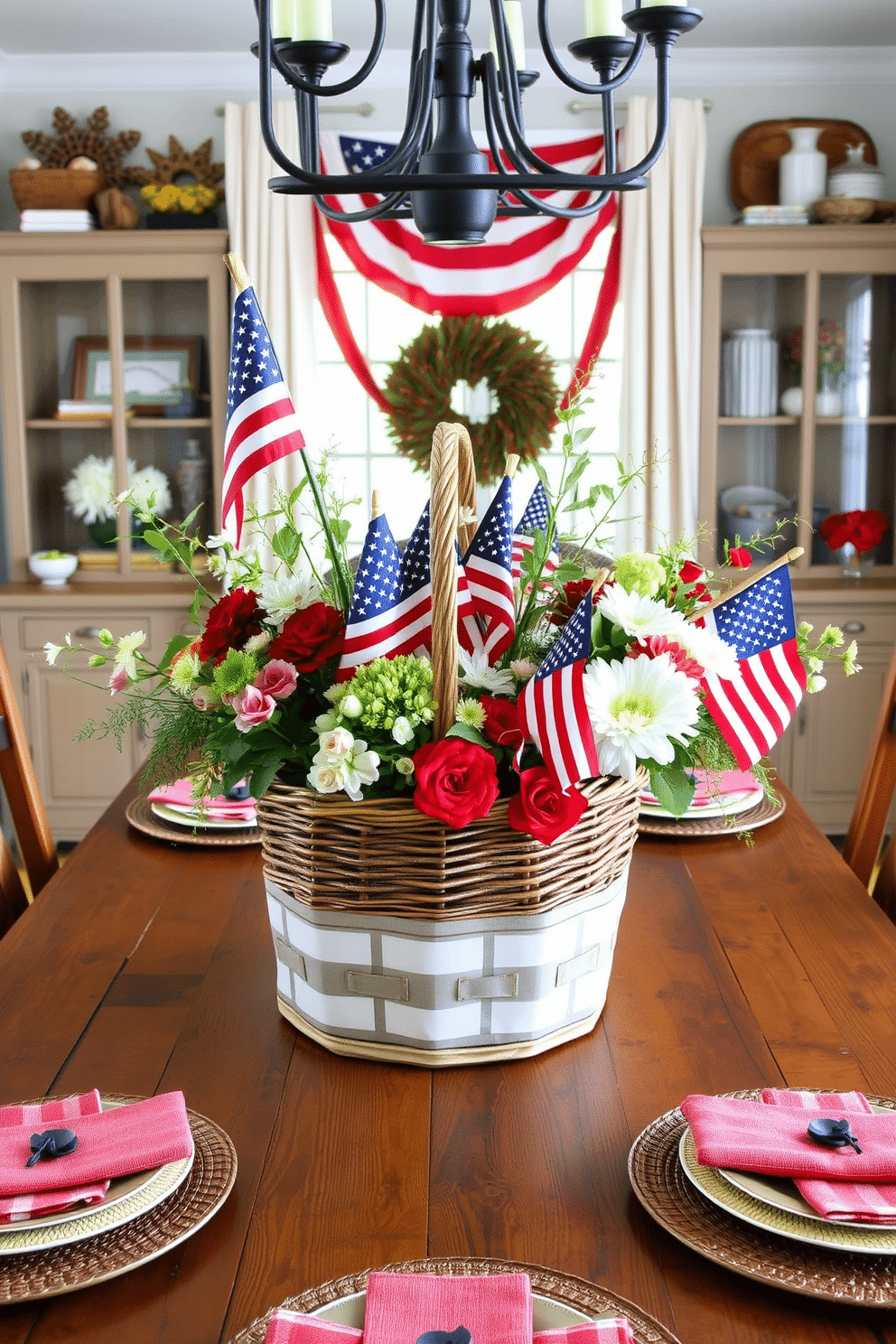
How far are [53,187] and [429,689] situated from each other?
10.9 feet

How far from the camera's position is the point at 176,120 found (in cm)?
402

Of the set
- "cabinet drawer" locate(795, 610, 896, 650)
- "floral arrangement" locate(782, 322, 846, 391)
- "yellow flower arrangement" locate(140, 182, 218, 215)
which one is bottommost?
"cabinet drawer" locate(795, 610, 896, 650)

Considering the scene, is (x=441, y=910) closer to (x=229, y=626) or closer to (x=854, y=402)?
(x=229, y=626)

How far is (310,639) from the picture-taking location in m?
1.10

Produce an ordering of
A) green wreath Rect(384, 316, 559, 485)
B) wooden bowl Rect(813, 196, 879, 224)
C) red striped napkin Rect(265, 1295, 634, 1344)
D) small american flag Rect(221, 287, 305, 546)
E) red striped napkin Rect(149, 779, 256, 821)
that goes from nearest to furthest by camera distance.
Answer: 1. red striped napkin Rect(265, 1295, 634, 1344)
2. small american flag Rect(221, 287, 305, 546)
3. red striped napkin Rect(149, 779, 256, 821)
4. wooden bowl Rect(813, 196, 879, 224)
5. green wreath Rect(384, 316, 559, 485)

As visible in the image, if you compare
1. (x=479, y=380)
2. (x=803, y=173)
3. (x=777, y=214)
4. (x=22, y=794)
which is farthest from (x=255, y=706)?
(x=803, y=173)

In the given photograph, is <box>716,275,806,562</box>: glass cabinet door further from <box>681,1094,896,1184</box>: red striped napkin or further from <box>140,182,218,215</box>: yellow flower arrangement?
<box>681,1094,896,1184</box>: red striped napkin

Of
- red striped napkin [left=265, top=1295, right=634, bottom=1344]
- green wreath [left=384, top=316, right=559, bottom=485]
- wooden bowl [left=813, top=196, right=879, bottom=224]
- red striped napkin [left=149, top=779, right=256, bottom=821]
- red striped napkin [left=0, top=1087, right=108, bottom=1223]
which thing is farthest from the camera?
green wreath [left=384, top=316, right=559, bottom=485]

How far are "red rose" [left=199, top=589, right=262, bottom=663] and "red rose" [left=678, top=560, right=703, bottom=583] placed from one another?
400 millimetres

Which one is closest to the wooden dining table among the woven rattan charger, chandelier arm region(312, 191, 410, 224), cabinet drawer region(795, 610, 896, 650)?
the woven rattan charger

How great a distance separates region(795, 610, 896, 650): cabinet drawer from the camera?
3797 millimetres

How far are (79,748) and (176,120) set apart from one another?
205 centimetres

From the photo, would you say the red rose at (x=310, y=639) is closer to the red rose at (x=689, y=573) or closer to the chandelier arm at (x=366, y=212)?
the red rose at (x=689, y=573)

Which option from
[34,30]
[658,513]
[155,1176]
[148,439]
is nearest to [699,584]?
[155,1176]
